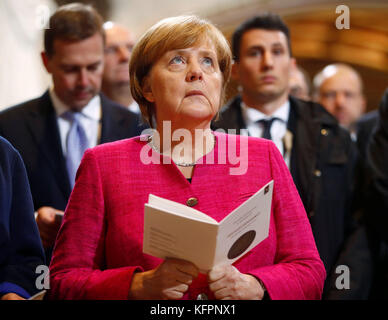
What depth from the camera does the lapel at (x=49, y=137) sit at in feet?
7.48

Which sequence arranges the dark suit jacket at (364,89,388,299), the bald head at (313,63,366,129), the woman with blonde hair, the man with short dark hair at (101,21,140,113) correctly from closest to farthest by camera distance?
1. the woman with blonde hair
2. the dark suit jacket at (364,89,388,299)
3. the man with short dark hair at (101,21,140,113)
4. the bald head at (313,63,366,129)

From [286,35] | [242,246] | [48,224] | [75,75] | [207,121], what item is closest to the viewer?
[242,246]

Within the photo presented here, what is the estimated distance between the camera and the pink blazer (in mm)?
1641

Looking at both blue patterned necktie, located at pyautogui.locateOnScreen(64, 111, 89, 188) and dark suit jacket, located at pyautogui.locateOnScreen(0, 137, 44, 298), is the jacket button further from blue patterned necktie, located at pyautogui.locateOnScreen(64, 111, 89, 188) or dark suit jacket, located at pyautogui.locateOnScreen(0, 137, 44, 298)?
blue patterned necktie, located at pyautogui.locateOnScreen(64, 111, 89, 188)

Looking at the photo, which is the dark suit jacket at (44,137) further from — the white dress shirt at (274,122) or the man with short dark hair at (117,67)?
the man with short dark hair at (117,67)

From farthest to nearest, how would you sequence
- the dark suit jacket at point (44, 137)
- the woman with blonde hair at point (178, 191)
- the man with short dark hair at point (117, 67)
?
1. the man with short dark hair at point (117, 67)
2. the dark suit jacket at point (44, 137)
3. the woman with blonde hair at point (178, 191)

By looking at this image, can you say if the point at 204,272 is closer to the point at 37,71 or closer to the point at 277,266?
the point at 277,266

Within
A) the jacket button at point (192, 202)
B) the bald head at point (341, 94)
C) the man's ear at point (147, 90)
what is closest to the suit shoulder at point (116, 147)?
the man's ear at point (147, 90)

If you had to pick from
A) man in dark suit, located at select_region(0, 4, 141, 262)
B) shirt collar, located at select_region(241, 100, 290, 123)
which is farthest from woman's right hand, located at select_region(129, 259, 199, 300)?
shirt collar, located at select_region(241, 100, 290, 123)

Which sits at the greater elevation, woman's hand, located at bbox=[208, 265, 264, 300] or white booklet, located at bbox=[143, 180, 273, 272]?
white booklet, located at bbox=[143, 180, 273, 272]

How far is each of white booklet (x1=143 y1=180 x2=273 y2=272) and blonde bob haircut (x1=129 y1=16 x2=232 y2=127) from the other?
1.63 ft
